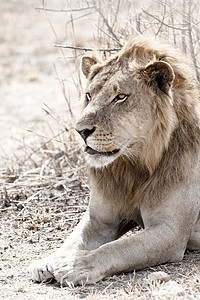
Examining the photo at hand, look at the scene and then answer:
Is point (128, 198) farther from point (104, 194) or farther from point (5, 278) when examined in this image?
point (5, 278)

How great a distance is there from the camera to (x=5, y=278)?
4.20 m

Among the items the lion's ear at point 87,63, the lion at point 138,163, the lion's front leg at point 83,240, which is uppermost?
the lion's ear at point 87,63

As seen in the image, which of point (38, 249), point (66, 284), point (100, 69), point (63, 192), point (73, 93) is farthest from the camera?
point (73, 93)

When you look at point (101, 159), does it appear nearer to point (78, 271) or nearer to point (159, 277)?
point (78, 271)

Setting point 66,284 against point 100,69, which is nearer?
point 66,284

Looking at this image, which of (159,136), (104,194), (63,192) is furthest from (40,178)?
(159,136)

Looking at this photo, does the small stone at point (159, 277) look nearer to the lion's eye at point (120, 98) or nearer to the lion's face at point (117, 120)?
the lion's face at point (117, 120)

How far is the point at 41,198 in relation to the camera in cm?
617

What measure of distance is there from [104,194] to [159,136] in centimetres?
64

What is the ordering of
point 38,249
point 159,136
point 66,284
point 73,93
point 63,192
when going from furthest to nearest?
point 73,93
point 63,192
point 38,249
point 159,136
point 66,284

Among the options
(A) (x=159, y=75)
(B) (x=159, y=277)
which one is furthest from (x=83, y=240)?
(A) (x=159, y=75)

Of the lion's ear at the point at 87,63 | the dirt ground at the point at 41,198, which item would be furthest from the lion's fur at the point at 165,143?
the dirt ground at the point at 41,198

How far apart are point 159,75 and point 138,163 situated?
0.64 m

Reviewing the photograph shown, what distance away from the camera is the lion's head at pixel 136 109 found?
4.13m
